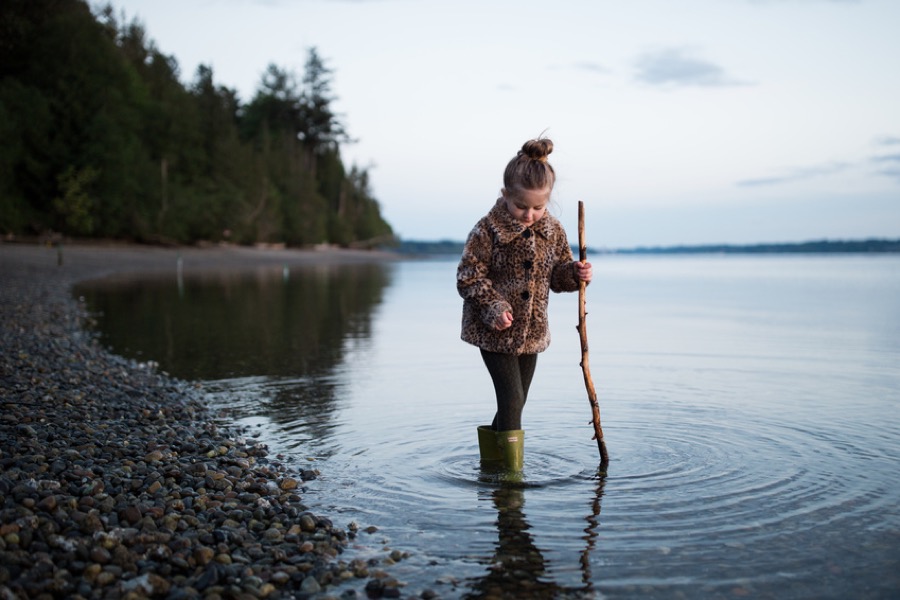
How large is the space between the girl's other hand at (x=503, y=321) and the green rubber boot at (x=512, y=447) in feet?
2.54

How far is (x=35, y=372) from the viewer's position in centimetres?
883

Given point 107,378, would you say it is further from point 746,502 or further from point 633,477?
point 746,502

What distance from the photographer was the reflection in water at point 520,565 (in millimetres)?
3828

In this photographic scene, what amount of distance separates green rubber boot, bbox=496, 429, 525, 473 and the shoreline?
132 cm

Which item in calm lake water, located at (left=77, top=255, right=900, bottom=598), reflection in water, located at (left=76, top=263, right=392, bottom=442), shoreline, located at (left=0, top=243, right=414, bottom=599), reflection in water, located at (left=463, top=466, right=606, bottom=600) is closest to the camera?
shoreline, located at (left=0, top=243, right=414, bottom=599)

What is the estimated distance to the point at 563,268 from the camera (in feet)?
18.5

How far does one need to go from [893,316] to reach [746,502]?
56.8 feet

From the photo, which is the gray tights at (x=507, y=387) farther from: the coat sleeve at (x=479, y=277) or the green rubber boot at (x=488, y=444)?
the coat sleeve at (x=479, y=277)

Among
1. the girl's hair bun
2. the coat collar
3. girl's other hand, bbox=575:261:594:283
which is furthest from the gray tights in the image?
the girl's hair bun

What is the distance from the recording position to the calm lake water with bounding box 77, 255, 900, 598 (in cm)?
411

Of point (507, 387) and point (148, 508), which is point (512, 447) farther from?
point (148, 508)

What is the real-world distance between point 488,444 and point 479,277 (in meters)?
1.22

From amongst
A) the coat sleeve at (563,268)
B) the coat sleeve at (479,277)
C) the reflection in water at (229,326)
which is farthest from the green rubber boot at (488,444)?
the reflection in water at (229,326)

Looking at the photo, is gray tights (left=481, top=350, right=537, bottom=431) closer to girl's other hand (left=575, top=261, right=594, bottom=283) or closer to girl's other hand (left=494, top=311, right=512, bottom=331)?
girl's other hand (left=494, top=311, right=512, bottom=331)
